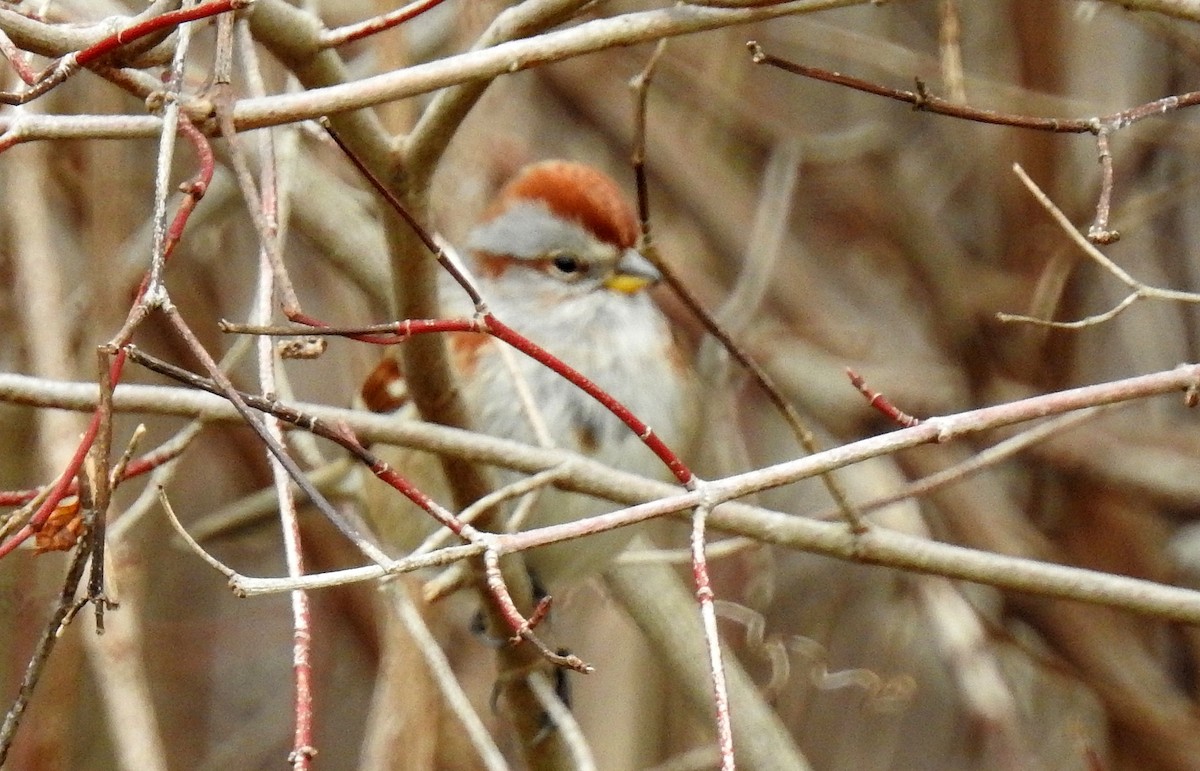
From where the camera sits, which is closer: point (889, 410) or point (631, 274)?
point (889, 410)

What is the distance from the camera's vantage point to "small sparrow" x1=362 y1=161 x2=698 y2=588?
9.48 feet

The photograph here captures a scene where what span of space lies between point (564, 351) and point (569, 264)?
0.20 meters

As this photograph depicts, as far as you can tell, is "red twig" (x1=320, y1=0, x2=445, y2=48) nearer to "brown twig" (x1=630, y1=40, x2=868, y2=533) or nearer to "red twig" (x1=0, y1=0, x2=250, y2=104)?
"red twig" (x1=0, y1=0, x2=250, y2=104)

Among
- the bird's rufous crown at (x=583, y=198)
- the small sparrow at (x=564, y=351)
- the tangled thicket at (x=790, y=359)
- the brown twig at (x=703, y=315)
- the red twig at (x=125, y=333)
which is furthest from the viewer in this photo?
the tangled thicket at (x=790, y=359)

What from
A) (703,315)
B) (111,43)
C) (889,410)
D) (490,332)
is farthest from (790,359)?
(111,43)

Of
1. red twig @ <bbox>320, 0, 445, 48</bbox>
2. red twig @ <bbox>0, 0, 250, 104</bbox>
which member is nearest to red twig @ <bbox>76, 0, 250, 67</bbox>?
red twig @ <bbox>0, 0, 250, 104</bbox>

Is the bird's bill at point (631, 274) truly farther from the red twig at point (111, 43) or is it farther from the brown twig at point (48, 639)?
the brown twig at point (48, 639)

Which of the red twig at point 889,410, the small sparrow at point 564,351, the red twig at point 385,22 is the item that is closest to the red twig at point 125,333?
the red twig at point 385,22

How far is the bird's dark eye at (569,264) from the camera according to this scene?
3.17 metres

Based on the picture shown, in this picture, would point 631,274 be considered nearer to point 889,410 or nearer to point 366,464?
point 889,410

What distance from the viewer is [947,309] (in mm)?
4250

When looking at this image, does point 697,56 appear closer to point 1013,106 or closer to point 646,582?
point 1013,106

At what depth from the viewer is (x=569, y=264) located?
3178mm

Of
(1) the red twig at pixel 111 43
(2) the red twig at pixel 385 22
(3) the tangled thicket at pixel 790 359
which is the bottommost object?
(3) the tangled thicket at pixel 790 359
